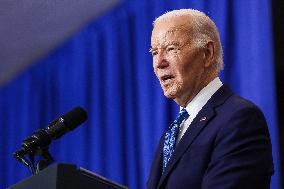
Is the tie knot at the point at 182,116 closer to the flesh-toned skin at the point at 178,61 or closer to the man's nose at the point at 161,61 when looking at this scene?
the flesh-toned skin at the point at 178,61

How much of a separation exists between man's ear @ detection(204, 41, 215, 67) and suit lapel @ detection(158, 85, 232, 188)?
206 millimetres

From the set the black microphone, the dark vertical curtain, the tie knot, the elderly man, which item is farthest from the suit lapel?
the dark vertical curtain

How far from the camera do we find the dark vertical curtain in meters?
3.33

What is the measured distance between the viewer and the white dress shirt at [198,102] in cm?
194

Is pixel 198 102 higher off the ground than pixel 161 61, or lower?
lower

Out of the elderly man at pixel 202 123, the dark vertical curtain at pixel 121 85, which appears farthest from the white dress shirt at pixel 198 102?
the dark vertical curtain at pixel 121 85

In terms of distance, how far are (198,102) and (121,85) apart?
2383mm

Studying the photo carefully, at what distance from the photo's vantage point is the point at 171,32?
2.01 metres

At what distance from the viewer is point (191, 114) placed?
196cm

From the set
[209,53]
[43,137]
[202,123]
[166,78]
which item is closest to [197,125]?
[202,123]

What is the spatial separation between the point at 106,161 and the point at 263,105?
152 centimetres

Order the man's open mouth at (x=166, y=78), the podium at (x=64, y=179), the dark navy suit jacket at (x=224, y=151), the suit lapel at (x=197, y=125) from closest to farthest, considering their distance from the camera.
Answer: the podium at (x=64, y=179)
the dark navy suit jacket at (x=224, y=151)
the suit lapel at (x=197, y=125)
the man's open mouth at (x=166, y=78)

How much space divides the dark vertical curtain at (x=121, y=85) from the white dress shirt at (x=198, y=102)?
1222mm

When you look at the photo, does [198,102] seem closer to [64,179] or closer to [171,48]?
[171,48]
